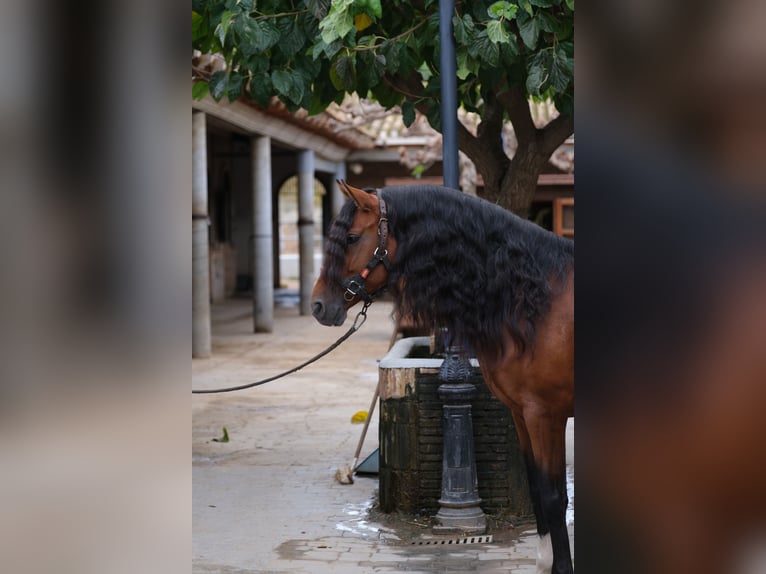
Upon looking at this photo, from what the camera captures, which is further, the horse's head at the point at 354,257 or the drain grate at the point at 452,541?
the drain grate at the point at 452,541

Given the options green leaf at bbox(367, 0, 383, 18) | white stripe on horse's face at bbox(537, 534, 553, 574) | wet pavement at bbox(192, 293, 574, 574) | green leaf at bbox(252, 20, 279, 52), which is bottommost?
wet pavement at bbox(192, 293, 574, 574)

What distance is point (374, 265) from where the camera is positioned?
3.94 metres

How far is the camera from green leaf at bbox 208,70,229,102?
19.9ft

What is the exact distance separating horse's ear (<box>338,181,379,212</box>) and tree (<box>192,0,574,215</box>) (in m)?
1.55

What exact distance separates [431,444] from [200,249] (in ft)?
31.3

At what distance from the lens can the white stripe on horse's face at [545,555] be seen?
13.8 ft

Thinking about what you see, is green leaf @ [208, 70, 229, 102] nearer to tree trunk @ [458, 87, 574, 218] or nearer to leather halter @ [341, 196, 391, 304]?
tree trunk @ [458, 87, 574, 218]

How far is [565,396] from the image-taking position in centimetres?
386

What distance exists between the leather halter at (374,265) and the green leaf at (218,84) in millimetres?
2509

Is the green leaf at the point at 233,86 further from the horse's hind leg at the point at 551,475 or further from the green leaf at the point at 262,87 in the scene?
the horse's hind leg at the point at 551,475

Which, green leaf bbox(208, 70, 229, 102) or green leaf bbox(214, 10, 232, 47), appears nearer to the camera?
green leaf bbox(214, 10, 232, 47)

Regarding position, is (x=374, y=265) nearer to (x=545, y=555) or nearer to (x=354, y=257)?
(x=354, y=257)

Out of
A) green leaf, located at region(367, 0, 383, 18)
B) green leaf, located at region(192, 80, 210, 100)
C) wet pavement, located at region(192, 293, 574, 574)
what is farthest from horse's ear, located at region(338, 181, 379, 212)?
green leaf, located at region(192, 80, 210, 100)
